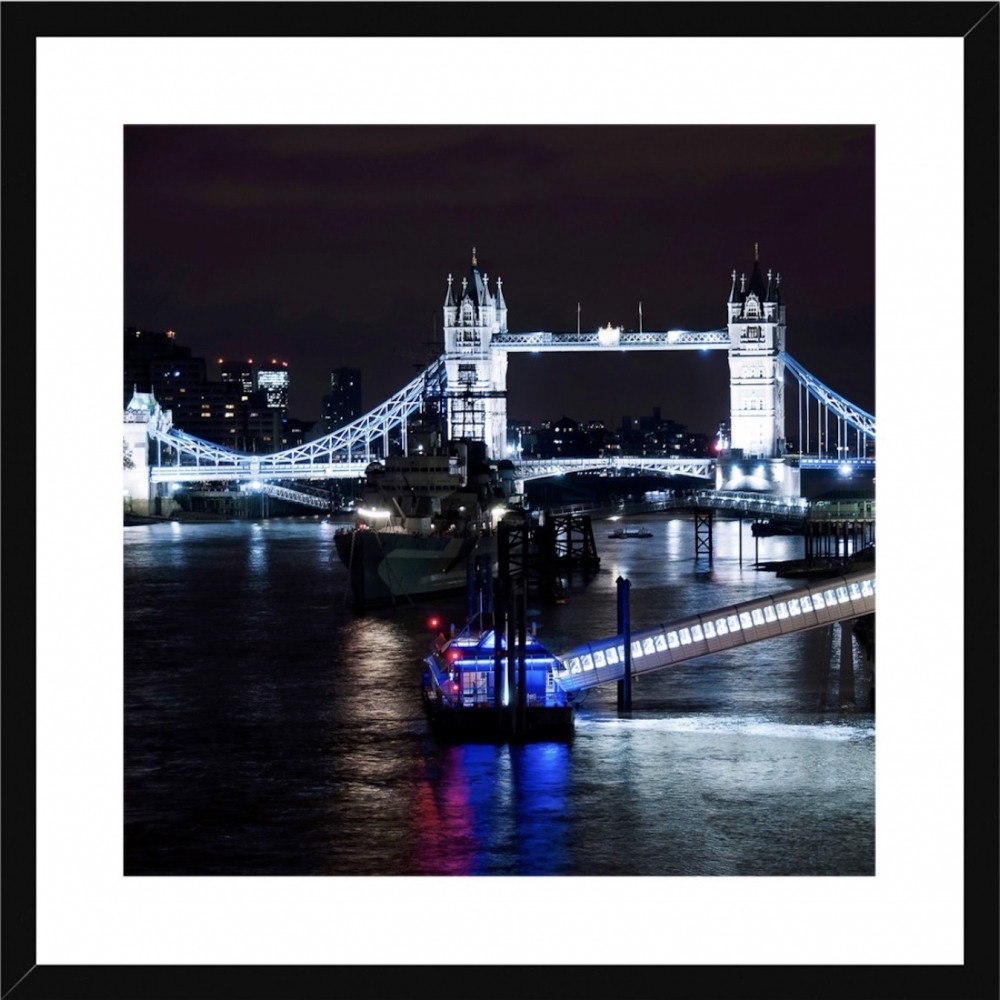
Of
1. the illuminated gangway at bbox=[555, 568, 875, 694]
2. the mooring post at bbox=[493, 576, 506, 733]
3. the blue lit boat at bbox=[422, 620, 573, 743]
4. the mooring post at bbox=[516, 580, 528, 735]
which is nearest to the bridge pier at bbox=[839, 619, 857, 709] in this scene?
the illuminated gangway at bbox=[555, 568, 875, 694]

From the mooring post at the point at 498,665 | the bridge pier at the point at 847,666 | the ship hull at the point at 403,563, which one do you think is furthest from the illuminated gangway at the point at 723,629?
the ship hull at the point at 403,563

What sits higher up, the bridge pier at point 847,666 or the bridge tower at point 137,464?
the bridge tower at point 137,464

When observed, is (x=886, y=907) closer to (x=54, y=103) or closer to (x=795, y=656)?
(x=54, y=103)

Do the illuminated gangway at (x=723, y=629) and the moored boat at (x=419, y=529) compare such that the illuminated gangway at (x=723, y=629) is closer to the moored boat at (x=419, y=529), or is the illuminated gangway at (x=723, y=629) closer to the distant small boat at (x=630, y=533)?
the moored boat at (x=419, y=529)

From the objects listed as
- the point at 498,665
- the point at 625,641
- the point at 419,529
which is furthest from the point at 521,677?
the point at 419,529

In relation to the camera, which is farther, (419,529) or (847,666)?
(419,529)

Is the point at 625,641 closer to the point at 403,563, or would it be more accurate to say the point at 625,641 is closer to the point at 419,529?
the point at 403,563

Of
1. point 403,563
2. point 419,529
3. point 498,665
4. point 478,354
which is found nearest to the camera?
point 498,665
